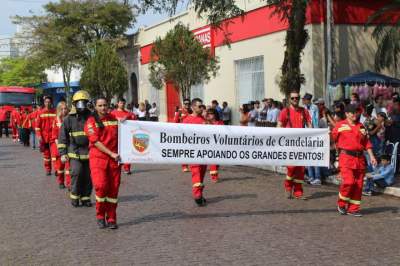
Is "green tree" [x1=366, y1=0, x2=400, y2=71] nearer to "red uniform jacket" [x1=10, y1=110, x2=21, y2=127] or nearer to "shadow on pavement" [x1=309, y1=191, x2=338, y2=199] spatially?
"shadow on pavement" [x1=309, y1=191, x2=338, y2=199]

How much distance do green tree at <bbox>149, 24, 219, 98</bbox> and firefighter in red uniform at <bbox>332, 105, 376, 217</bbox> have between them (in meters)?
15.5

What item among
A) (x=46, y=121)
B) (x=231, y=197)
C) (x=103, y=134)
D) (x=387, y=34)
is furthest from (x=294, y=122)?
(x=387, y=34)

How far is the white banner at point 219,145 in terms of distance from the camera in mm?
8805

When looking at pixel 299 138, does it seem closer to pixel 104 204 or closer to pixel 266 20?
pixel 104 204

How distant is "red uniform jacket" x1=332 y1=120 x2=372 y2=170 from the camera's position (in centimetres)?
908

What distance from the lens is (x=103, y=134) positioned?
8375 millimetres

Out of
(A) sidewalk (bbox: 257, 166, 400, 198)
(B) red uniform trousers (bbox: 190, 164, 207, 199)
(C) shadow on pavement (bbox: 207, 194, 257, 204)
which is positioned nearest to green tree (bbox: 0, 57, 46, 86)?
(A) sidewalk (bbox: 257, 166, 400, 198)

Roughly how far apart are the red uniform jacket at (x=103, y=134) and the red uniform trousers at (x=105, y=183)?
0.31 feet

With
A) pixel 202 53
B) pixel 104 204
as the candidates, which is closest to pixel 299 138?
pixel 104 204

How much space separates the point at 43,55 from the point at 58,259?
3807cm

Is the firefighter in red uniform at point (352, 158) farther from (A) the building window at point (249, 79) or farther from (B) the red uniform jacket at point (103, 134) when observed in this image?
(A) the building window at point (249, 79)

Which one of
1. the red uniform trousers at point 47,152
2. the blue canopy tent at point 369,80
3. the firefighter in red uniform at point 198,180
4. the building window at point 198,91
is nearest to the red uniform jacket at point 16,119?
the building window at point 198,91

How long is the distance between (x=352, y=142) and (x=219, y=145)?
1.92 m

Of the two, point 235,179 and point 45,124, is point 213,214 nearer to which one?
point 235,179
